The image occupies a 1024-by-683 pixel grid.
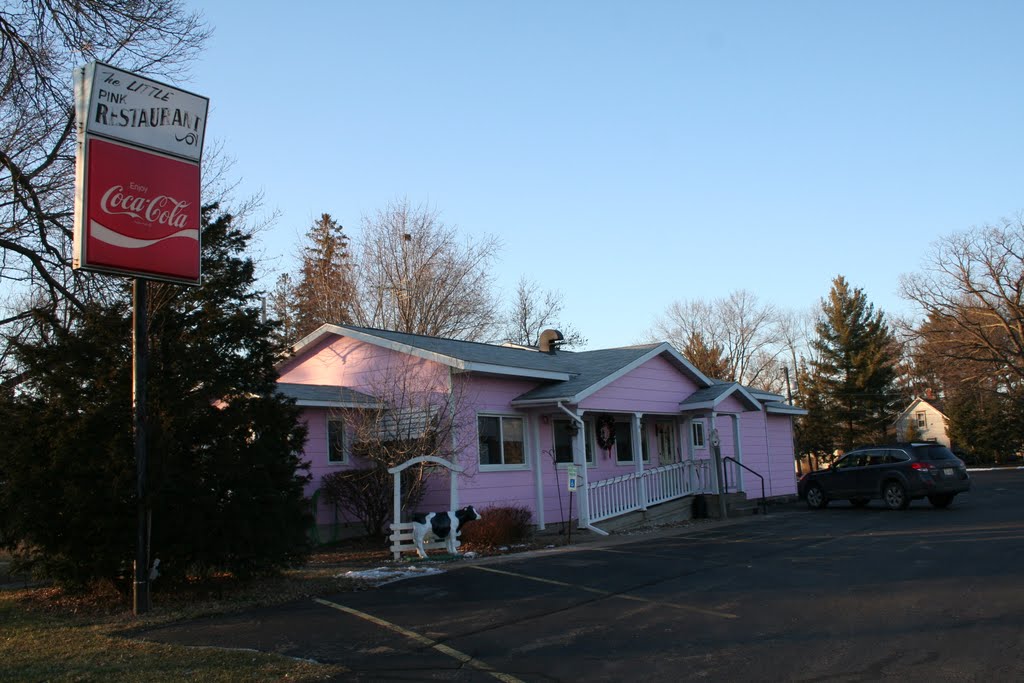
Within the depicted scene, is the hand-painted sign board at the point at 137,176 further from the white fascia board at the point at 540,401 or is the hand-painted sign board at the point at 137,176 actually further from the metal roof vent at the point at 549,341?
the metal roof vent at the point at 549,341

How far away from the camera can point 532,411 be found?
61.9ft

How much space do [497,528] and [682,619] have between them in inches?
279

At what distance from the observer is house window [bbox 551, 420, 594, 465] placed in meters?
19.7

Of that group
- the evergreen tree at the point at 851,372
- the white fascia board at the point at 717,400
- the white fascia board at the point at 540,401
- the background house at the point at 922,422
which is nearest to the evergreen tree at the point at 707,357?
the evergreen tree at the point at 851,372

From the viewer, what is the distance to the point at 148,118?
33.8 feet

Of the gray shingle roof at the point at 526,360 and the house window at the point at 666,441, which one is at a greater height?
the gray shingle roof at the point at 526,360

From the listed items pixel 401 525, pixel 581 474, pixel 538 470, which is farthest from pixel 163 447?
pixel 581 474

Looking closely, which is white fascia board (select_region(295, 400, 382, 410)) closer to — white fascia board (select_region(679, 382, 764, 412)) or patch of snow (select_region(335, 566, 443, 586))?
patch of snow (select_region(335, 566, 443, 586))

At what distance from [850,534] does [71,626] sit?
13.1 metres

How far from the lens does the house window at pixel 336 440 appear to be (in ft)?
58.0

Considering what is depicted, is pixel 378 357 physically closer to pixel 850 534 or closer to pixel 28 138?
pixel 28 138

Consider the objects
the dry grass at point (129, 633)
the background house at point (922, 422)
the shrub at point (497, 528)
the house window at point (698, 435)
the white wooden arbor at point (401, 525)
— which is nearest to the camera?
the dry grass at point (129, 633)

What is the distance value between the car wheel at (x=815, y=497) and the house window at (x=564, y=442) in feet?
23.7

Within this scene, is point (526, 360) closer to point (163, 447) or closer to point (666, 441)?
point (666, 441)
